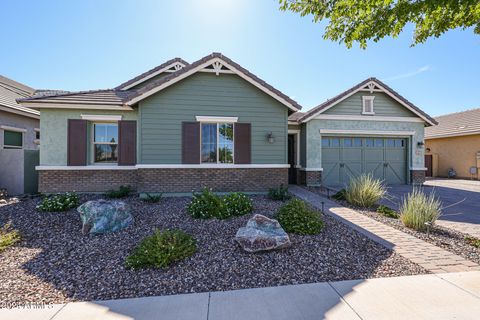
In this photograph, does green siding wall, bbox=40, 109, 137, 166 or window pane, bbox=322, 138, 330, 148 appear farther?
window pane, bbox=322, 138, 330, 148

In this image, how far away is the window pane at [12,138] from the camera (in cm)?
1035

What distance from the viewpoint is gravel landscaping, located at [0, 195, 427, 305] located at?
10.5 ft

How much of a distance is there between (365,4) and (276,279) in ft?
18.5

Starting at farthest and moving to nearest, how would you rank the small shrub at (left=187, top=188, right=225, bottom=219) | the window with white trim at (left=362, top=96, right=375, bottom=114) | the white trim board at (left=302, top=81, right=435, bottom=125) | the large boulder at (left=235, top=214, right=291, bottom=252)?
the window with white trim at (left=362, top=96, right=375, bottom=114)
the white trim board at (left=302, top=81, right=435, bottom=125)
the small shrub at (left=187, top=188, right=225, bottom=219)
the large boulder at (left=235, top=214, right=291, bottom=252)

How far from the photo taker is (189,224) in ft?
17.2

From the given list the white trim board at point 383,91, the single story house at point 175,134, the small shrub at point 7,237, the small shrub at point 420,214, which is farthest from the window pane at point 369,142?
the small shrub at point 7,237

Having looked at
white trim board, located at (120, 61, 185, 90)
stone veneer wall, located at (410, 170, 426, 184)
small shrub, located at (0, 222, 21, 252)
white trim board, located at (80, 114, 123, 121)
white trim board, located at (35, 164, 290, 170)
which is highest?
white trim board, located at (120, 61, 185, 90)

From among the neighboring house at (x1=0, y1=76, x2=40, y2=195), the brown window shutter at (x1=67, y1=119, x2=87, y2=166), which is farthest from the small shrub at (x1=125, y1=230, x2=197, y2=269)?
the neighboring house at (x1=0, y1=76, x2=40, y2=195)

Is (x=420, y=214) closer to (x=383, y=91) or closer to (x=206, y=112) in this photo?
(x=206, y=112)

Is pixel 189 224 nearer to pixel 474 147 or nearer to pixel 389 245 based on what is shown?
pixel 389 245

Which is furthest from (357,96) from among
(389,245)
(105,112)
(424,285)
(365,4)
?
(105,112)

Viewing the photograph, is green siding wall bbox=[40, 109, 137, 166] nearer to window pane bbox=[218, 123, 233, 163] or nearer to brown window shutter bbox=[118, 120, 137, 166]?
brown window shutter bbox=[118, 120, 137, 166]

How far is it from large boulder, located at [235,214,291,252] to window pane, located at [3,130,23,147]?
12.7 meters

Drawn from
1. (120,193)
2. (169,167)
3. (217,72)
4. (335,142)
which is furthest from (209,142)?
(335,142)
